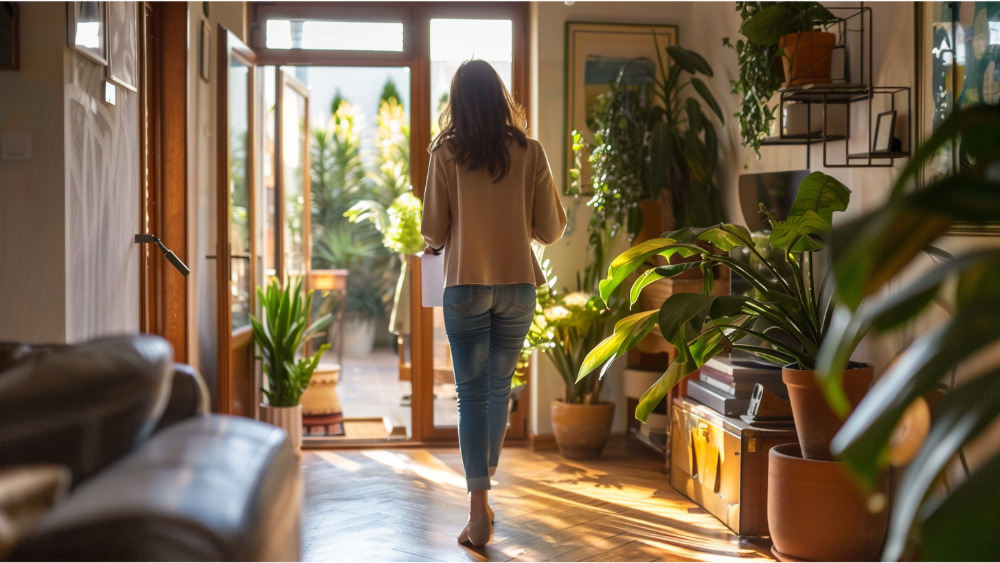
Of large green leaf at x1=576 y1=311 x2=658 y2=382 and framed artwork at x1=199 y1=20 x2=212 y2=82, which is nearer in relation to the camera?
large green leaf at x1=576 y1=311 x2=658 y2=382

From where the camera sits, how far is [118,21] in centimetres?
293

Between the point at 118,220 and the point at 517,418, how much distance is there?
2273 mm

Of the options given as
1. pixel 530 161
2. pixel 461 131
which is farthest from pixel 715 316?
pixel 461 131

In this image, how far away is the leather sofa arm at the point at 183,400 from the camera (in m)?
1.39

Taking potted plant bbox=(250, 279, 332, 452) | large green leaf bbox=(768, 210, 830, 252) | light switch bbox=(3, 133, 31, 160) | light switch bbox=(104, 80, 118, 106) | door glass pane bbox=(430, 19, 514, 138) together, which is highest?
door glass pane bbox=(430, 19, 514, 138)

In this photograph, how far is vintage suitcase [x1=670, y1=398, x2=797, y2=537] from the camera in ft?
9.70

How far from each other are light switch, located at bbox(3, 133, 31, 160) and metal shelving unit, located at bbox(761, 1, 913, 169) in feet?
7.56

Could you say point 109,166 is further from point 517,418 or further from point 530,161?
point 517,418

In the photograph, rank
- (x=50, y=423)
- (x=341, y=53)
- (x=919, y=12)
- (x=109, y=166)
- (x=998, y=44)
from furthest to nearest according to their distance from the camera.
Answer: (x=341, y=53)
(x=109, y=166)
(x=919, y=12)
(x=998, y=44)
(x=50, y=423)

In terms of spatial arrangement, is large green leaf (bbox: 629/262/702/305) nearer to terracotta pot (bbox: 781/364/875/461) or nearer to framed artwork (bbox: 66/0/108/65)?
terracotta pot (bbox: 781/364/875/461)

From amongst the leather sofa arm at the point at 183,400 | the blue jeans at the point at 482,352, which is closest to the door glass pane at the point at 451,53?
the blue jeans at the point at 482,352

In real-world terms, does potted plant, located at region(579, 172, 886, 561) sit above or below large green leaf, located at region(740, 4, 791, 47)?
below

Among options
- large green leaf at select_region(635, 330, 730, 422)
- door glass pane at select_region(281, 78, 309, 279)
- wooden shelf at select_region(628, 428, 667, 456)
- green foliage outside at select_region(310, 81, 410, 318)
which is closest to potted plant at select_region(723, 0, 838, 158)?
large green leaf at select_region(635, 330, 730, 422)

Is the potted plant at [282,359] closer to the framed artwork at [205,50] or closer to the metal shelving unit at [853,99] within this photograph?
the framed artwork at [205,50]
